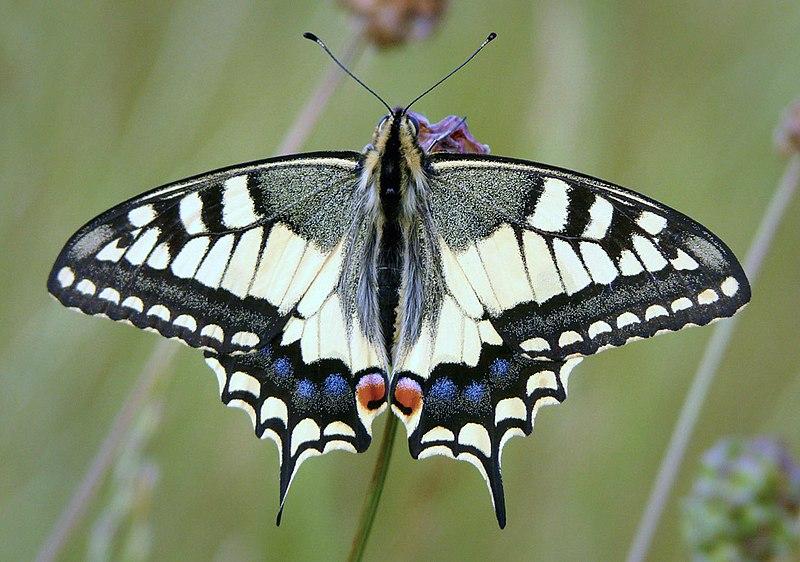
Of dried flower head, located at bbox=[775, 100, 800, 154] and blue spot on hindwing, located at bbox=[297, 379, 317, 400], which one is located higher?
dried flower head, located at bbox=[775, 100, 800, 154]

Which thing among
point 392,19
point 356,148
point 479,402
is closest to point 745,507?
point 479,402

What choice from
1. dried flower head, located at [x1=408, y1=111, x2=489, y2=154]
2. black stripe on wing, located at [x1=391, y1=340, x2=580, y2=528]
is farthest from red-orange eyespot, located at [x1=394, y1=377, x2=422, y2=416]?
dried flower head, located at [x1=408, y1=111, x2=489, y2=154]

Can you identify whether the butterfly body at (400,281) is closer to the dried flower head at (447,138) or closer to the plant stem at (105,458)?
the dried flower head at (447,138)

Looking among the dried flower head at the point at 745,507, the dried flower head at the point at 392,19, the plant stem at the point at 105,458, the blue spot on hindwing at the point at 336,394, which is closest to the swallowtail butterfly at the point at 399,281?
the blue spot on hindwing at the point at 336,394

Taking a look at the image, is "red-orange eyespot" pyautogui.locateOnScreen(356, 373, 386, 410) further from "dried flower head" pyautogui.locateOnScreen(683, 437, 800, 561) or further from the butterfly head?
"dried flower head" pyautogui.locateOnScreen(683, 437, 800, 561)

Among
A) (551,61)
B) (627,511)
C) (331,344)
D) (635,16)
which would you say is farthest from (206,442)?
(635,16)

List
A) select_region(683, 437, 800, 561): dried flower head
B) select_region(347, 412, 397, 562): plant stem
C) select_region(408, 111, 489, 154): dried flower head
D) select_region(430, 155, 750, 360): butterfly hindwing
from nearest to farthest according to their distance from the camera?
select_region(347, 412, 397, 562): plant stem
select_region(430, 155, 750, 360): butterfly hindwing
select_region(408, 111, 489, 154): dried flower head
select_region(683, 437, 800, 561): dried flower head

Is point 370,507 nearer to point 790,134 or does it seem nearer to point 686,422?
point 686,422
